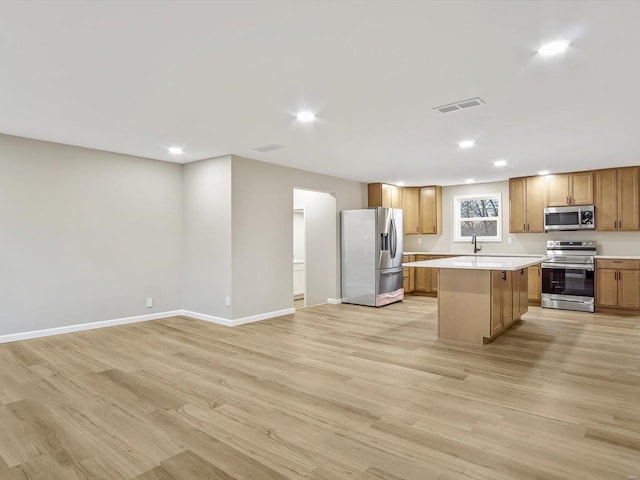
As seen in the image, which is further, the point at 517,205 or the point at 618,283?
the point at 517,205

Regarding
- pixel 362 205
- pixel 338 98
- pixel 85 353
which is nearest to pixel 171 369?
pixel 85 353

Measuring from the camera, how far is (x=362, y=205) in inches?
315

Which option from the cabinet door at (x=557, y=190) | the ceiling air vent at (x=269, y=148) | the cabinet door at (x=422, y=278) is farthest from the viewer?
the cabinet door at (x=422, y=278)

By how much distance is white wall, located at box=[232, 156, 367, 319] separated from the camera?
546cm

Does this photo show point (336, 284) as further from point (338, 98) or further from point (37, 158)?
point (37, 158)

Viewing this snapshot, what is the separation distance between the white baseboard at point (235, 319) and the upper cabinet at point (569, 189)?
203 inches

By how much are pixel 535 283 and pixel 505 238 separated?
4.09 feet

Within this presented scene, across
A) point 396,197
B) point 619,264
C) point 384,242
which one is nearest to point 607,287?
point 619,264

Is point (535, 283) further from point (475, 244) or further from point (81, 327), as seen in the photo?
point (81, 327)

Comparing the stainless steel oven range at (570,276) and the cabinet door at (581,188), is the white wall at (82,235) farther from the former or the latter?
the cabinet door at (581,188)

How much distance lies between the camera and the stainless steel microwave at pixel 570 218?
21.5 feet

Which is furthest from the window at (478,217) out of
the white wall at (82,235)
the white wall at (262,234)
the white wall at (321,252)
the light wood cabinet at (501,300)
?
the white wall at (82,235)

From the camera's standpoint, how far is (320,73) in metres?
2.77

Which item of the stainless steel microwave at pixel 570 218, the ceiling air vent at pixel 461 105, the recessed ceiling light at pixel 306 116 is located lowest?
the stainless steel microwave at pixel 570 218
